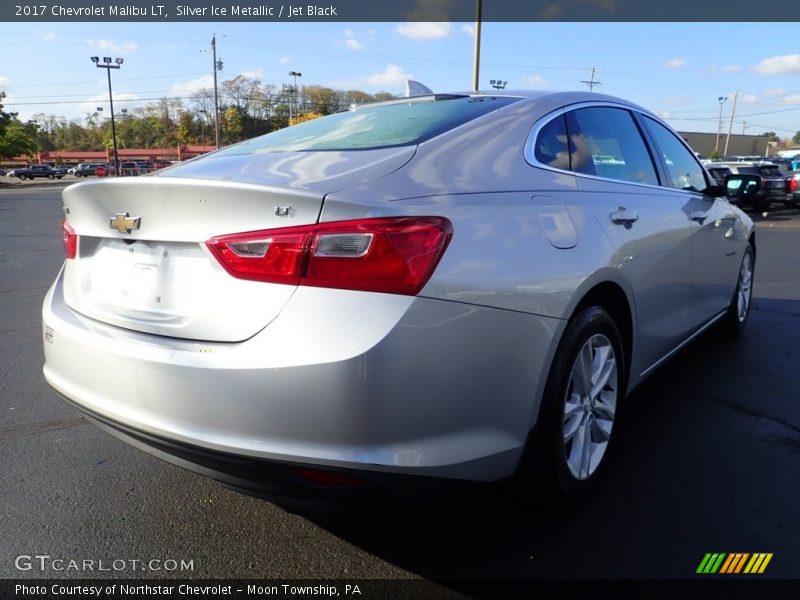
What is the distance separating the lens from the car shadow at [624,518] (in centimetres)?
222

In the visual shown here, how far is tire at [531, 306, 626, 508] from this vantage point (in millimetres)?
2240

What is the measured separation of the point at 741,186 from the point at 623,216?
8.16 feet

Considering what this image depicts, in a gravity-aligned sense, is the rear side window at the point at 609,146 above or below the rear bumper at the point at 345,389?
above

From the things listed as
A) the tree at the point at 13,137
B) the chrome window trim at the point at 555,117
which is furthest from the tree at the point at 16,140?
the chrome window trim at the point at 555,117

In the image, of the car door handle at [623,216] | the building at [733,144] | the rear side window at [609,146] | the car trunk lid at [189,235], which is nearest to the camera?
the car trunk lid at [189,235]

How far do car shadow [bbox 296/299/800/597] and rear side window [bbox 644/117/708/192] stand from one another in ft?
4.57

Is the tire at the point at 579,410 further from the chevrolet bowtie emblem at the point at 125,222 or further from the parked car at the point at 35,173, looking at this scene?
the parked car at the point at 35,173

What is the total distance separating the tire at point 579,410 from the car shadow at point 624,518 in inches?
4.8

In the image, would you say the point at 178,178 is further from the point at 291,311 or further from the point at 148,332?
the point at 291,311

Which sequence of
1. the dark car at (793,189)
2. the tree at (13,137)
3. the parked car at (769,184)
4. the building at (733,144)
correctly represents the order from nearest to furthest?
1. the parked car at (769,184)
2. the dark car at (793,189)
3. the tree at (13,137)
4. the building at (733,144)

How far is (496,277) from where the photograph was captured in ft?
6.50

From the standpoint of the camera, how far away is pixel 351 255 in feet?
5.80

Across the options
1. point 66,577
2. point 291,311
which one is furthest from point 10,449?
point 291,311

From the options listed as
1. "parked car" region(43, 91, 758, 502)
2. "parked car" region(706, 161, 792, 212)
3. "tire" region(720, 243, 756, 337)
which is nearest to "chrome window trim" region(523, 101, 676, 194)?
"parked car" region(43, 91, 758, 502)
